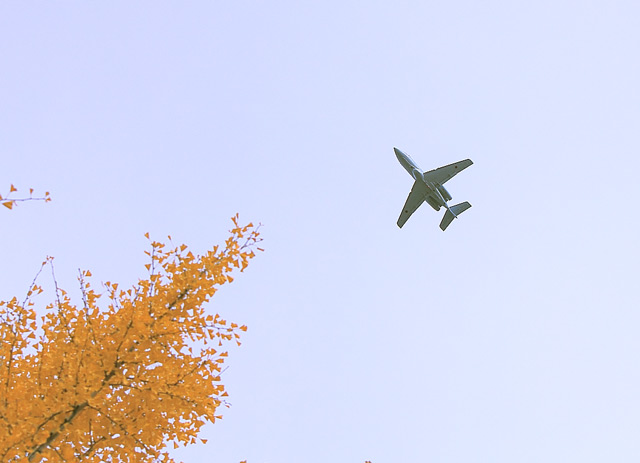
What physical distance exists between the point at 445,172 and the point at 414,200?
3.48 meters

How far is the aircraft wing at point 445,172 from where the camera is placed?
30.3m

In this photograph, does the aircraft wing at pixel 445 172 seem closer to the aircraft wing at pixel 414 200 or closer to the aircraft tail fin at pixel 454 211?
the aircraft wing at pixel 414 200

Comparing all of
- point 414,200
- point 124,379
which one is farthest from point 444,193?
point 124,379

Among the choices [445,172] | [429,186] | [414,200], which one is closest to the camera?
[445,172]

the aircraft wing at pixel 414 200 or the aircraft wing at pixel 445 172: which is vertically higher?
the aircraft wing at pixel 414 200

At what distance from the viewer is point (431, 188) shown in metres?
32.2

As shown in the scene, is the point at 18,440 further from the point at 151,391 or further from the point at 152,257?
the point at 152,257

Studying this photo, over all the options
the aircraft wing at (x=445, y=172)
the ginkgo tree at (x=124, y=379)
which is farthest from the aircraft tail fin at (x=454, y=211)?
the ginkgo tree at (x=124, y=379)

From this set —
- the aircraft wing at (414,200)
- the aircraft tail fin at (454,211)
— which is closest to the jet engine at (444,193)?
the aircraft wing at (414,200)

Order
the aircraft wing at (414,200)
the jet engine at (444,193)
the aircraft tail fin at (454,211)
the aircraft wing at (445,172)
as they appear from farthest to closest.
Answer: the aircraft tail fin at (454,211) < the aircraft wing at (414,200) < the jet engine at (444,193) < the aircraft wing at (445,172)

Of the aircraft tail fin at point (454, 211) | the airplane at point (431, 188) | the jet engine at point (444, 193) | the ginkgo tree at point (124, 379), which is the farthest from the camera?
the aircraft tail fin at point (454, 211)

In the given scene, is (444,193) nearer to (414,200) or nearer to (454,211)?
(414,200)

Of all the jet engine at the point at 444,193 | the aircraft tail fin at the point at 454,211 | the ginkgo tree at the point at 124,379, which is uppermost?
the aircraft tail fin at the point at 454,211

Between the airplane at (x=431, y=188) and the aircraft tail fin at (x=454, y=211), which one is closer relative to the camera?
the airplane at (x=431, y=188)
